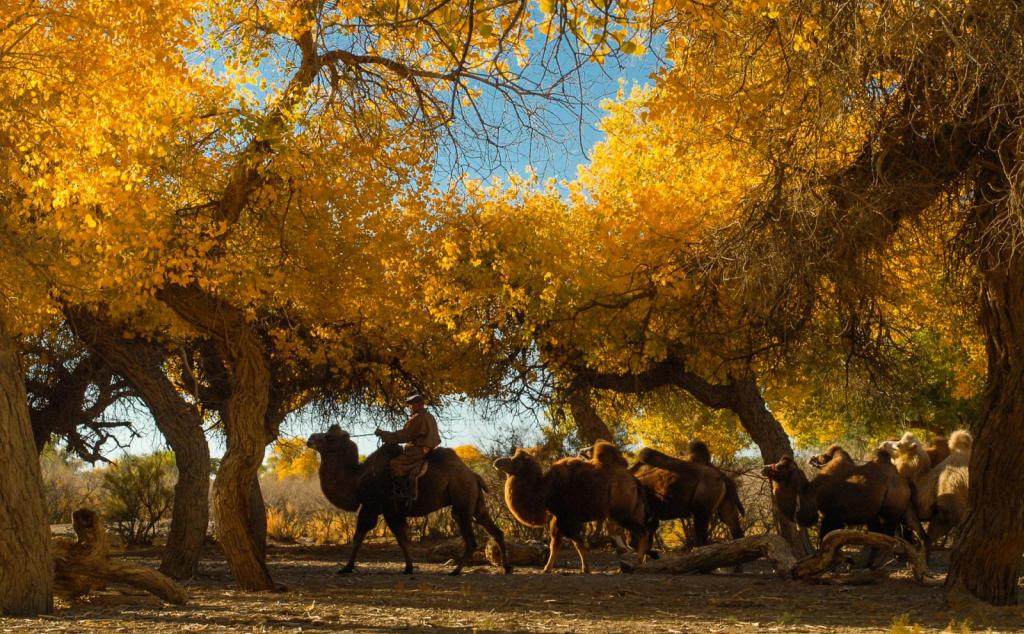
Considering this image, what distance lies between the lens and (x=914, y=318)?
18562 mm

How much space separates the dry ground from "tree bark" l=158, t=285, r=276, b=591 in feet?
1.53

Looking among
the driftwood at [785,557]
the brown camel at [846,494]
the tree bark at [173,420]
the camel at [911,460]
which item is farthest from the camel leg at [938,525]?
the tree bark at [173,420]

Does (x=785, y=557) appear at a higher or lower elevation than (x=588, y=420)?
lower

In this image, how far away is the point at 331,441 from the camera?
52.7 ft

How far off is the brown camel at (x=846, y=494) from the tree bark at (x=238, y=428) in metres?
6.85

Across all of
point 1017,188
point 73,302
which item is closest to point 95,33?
point 73,302

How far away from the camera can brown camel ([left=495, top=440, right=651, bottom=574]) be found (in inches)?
617

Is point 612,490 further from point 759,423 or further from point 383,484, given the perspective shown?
point 759,423

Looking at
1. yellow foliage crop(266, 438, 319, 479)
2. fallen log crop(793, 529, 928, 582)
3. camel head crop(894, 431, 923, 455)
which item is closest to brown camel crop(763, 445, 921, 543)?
camel head crop(894, 431, 923, 455)

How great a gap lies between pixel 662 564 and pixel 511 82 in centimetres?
850

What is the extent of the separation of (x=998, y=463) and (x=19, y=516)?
841 cm

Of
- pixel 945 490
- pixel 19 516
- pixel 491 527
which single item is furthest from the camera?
pixel 491 527

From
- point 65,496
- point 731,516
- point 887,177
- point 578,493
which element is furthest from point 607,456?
point 65,496

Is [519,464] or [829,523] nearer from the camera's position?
[829,523]
